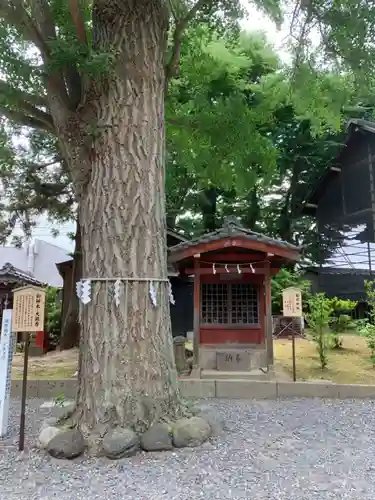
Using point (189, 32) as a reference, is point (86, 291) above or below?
below

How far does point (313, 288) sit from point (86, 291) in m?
13.8

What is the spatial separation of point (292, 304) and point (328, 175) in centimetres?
1061

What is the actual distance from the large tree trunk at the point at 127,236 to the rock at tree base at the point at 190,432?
15 centimetres

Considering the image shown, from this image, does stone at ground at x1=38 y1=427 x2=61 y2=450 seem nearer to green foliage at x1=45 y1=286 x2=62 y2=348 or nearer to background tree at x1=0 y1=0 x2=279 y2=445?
background tree at x1=0 y1=0 x2=279 y2=445

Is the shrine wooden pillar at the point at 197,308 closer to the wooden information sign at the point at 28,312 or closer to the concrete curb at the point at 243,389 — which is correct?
the concrete curb at the point at 243,389

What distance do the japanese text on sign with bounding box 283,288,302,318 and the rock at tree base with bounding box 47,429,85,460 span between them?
4503 mm

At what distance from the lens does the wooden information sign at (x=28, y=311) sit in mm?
4164

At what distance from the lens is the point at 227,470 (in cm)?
327

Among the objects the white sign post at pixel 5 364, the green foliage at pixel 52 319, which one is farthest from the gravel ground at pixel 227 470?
the green foliage at pixel 52 319

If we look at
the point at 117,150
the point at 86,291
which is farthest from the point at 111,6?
the point at 86,291

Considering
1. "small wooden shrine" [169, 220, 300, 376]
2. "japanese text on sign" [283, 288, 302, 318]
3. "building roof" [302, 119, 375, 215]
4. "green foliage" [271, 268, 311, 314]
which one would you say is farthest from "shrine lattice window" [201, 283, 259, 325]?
"building roof" [302, 119, 375, 215]

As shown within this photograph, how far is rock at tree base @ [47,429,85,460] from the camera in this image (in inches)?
139

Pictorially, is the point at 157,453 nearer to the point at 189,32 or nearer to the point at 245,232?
the point at 245,232

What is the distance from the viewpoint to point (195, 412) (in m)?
4.34
